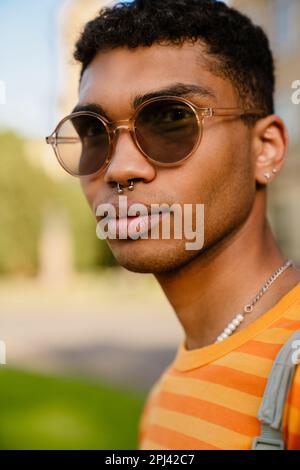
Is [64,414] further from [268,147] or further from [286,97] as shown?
[286,97]

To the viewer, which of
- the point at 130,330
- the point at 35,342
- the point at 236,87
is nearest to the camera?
the point at 236,87

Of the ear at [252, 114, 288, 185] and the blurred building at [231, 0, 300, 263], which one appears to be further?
the blurred building at [231, 0, 300, 263]

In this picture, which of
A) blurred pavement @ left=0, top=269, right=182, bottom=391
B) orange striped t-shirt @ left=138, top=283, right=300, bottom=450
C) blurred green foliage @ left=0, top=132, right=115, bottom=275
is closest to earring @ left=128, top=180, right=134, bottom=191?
orange striped t-shirt @ left=138, top=283, right=300, bottom=450

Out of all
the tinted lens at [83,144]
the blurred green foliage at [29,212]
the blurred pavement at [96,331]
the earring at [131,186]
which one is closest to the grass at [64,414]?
the blurred pavement at [96,331]

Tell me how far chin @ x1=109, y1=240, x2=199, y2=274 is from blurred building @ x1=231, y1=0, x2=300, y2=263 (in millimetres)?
16748

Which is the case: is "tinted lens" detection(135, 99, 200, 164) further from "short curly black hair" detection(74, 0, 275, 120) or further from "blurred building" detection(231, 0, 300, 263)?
"blurred building" detection(231, 0, 300, 263)

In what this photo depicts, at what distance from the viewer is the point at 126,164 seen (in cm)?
214

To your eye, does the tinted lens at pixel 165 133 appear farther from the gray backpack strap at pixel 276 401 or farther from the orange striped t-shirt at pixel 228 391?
the gray backpack strap at pixel 276 401

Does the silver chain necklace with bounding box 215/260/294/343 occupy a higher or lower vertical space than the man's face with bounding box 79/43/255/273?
lower

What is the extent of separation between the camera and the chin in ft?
6.99

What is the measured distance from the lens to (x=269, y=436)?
64.9 inches
